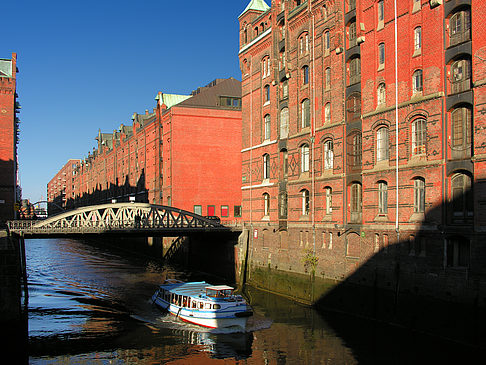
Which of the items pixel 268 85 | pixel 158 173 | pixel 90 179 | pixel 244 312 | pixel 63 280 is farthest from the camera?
pixel 90 179

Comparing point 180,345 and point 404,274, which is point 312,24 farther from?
point 180,345

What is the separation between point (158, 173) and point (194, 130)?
9045 millimetres

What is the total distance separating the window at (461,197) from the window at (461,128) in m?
1.47

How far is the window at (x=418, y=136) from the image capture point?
84.6 feet

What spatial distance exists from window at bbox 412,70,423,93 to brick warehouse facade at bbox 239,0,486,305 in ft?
0.17

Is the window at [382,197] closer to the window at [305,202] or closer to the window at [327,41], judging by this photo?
the window at [305,202]

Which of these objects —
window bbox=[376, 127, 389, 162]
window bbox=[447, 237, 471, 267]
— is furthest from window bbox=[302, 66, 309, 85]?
window bbox=[447, 237, 471, 267]

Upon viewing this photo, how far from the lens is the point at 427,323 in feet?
78.0

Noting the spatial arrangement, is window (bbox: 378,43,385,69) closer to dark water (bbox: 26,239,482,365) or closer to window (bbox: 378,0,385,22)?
window (bbox: 378,0,385,22)

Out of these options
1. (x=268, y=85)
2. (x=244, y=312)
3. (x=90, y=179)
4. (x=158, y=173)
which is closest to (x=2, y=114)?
(x=158, y=173)

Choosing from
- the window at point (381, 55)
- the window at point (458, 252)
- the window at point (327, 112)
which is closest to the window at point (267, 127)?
the window at point (327, 112)

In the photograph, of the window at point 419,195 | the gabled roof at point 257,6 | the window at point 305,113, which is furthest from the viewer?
the gabled roof at point 257,6

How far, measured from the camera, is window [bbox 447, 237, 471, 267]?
23.3 metres

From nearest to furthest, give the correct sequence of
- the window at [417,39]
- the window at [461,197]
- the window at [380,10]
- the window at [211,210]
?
the window at [461,197] < the window at [417,39] < the window at [380,10] < the window at [211,210]
